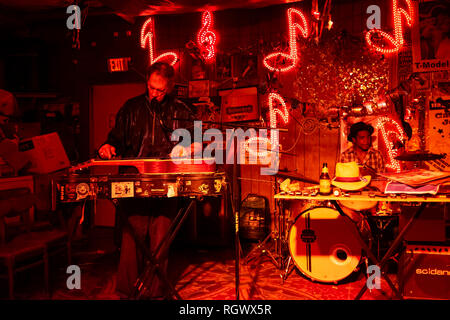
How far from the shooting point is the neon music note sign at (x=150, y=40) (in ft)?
17.1

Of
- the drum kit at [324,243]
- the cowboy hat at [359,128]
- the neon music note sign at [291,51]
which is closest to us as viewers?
the drum kit at [324,243]

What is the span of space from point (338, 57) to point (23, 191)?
14.5 ft

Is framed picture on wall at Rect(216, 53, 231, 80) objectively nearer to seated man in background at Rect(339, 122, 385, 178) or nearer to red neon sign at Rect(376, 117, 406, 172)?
seated man in background at Rect(339, 122, 385, 178)

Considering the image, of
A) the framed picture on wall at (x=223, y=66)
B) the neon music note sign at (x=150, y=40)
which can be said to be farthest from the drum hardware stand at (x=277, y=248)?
the neon music note sign at (x=150, y=40)

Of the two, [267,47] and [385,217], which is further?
[267,47]

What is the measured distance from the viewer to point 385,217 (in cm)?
362

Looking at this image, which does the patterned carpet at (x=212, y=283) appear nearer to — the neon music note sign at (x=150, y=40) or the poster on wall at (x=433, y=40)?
the poster on wall at (x=433, y=40)

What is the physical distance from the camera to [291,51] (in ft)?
16.5

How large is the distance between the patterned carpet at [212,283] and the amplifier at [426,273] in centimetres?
26

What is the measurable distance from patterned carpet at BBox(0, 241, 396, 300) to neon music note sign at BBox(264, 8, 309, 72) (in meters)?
2.83

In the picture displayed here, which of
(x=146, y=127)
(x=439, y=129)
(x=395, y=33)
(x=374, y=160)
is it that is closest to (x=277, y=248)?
(x=374, y=160)

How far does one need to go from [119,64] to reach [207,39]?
1.62 meters

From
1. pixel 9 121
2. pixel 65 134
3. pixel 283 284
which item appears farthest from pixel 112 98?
pixel 283 284

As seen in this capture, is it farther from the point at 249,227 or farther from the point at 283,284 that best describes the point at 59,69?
the point at 283,284
